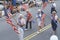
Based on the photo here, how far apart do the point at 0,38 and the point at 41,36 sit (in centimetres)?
308

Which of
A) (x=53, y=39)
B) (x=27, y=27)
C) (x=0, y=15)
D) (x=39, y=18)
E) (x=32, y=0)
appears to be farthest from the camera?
(x=32, y=0)

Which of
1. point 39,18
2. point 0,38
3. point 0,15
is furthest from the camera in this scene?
point 0,15

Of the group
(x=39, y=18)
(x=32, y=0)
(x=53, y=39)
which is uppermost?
(x=53, y=39)

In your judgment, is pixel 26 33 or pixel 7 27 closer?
pixel 26 33

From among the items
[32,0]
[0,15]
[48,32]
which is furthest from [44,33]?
[32,0]

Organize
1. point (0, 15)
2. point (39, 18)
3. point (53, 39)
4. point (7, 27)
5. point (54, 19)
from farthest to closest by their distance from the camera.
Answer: point (0, 15) → point (7, 27) → point (39, 18) → point (54, 19) → point (53, 39)

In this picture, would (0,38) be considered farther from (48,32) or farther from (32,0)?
(32,0)

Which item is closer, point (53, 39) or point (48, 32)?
point (53, 39)

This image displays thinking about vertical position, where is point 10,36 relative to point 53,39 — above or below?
below

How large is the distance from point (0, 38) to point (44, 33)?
3796 mm

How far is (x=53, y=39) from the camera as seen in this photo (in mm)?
9461

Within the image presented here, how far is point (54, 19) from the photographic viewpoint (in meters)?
19.9

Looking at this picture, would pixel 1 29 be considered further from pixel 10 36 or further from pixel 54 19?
pixel 54 19

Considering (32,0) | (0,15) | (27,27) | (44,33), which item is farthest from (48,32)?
(32,0)
